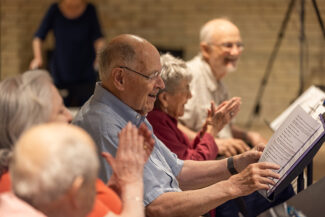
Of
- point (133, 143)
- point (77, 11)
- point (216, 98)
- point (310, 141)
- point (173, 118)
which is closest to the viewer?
Result: point (133, 143)

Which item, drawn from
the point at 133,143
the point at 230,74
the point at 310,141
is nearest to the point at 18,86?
the point at 133,143

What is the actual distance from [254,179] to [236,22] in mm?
4447

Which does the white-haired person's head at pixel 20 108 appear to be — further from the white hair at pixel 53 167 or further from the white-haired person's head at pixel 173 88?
the white-haired person's head at pixel 173 88

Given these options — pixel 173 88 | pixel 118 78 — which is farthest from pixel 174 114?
pixel 118 78

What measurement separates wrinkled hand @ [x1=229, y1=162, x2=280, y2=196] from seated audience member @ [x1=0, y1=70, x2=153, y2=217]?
44 cm

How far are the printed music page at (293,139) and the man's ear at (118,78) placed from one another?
631 millimetres

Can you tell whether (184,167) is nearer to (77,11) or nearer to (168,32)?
(77,11)

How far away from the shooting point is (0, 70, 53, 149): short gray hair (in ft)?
4.99

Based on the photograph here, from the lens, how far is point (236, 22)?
6203 mm

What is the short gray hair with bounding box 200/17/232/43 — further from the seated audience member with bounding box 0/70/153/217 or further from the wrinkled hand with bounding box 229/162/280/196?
the seated audience member with bounding box 0/70/153/217

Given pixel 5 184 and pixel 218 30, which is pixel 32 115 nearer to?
pixel 5 184

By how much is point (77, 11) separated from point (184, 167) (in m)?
3.37

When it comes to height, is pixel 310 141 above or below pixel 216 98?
above

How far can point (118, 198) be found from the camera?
69.4 inches
